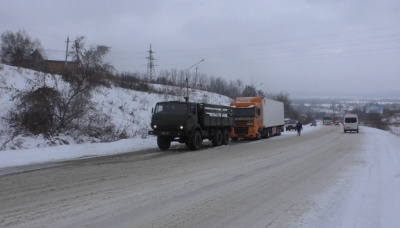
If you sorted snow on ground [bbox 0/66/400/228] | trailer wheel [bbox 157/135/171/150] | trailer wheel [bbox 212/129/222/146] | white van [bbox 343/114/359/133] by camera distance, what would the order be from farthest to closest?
white van [bbox 343/114/359/133]
trailer wheel [bbox 212/129/222/146]
trailer wheel [bbox 157/135/171/150]
snow on ground [bbox 0/66/400/228]

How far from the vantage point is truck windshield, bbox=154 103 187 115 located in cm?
2222

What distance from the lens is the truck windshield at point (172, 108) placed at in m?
22.2

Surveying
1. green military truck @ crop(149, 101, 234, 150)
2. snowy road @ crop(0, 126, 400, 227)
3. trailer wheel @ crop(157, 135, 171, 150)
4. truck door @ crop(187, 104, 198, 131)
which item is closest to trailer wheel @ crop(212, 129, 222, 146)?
green military truck @ crop(149, 101, 234, 150)

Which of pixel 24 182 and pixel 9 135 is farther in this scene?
pixel 9 135

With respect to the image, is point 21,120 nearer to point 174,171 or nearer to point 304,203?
point 174,171

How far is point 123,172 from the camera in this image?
12.9 meters

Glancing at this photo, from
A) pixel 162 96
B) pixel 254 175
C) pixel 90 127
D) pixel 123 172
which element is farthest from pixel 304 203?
pixel 162 96

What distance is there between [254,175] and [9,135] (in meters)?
16.3

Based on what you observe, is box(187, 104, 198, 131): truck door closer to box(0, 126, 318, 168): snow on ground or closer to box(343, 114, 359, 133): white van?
box(0, 126, 318, 168): snow on ground

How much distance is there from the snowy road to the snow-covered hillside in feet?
31.3

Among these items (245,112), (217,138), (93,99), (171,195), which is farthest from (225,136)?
(171,195)

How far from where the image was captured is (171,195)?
9141mm

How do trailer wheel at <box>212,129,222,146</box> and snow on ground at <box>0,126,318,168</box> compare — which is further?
trailer wheel at <box>212,129,222,146</box>

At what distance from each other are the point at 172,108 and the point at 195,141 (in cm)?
222
